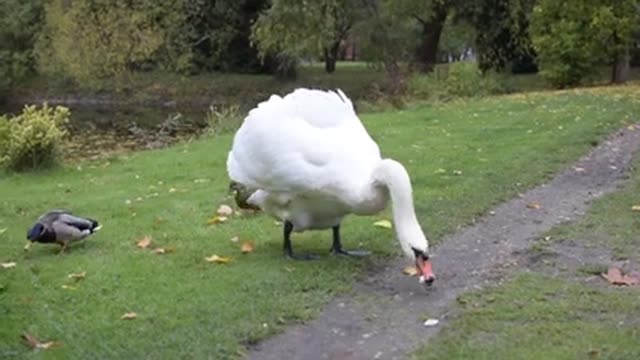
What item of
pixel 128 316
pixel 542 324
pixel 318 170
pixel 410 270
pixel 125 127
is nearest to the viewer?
pixel 542 324

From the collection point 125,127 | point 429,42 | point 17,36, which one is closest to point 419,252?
point 125,127

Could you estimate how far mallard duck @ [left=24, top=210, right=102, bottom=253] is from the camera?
8.52 m

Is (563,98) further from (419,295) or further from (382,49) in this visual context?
(419,295)

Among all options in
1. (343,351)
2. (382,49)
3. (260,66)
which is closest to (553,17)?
(382,49)

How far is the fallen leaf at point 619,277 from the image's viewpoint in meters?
7.23

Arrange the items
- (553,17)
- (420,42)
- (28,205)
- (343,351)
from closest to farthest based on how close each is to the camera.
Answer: (343,351) < (28,205) < (553,17) < (420,42)

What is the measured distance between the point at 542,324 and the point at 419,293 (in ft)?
3.75

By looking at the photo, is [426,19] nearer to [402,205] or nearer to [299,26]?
[299,26]

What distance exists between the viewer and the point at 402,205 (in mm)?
7223

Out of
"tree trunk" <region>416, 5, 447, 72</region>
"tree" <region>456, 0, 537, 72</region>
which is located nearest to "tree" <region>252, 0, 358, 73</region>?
"tree" <region>456, 0, 537, 72</region>

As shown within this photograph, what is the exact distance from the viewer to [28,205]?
12.0 metres

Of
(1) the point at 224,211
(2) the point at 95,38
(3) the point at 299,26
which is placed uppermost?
(3) the point at 299,26

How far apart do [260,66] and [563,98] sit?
948 inches

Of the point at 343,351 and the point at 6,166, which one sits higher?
the point at 343,351
